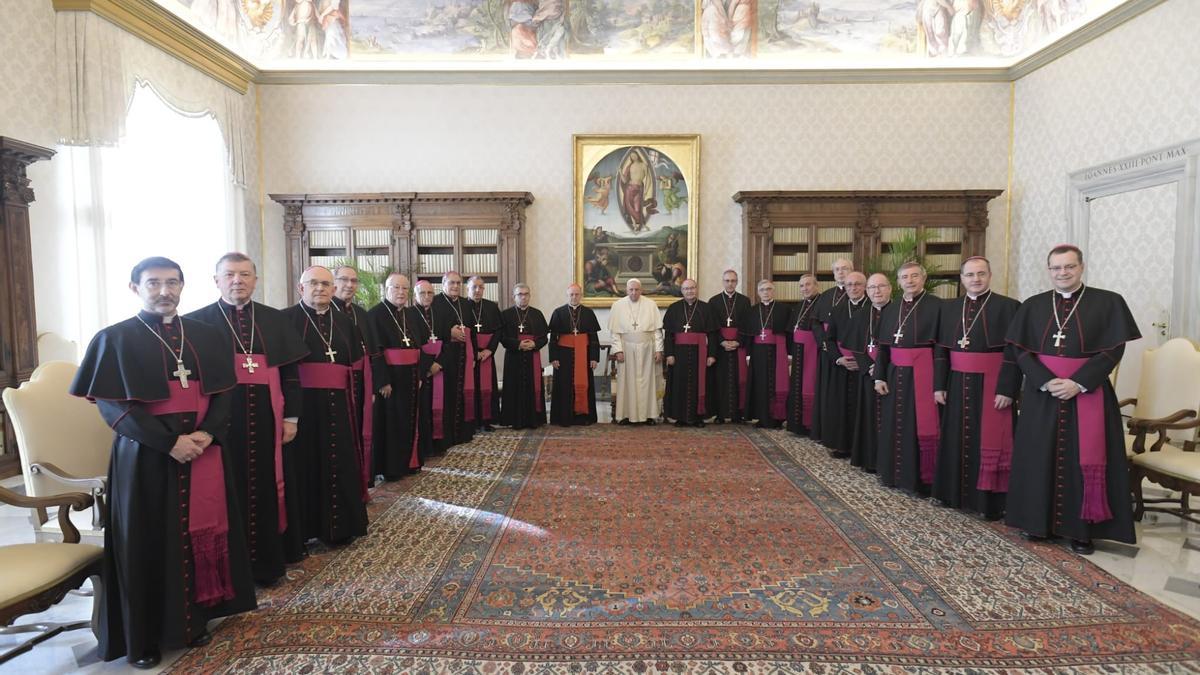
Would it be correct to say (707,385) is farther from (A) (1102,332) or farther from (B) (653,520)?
(A) (1102,332)

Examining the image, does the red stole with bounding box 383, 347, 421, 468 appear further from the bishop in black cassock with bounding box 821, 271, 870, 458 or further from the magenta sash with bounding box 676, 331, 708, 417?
the bishop in black cassock with bounding box 821, 271, 870, 458

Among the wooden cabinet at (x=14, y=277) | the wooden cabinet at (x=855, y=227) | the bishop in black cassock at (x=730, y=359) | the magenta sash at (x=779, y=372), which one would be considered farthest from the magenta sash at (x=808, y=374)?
the wooden cabinet at (x=14, y=277)

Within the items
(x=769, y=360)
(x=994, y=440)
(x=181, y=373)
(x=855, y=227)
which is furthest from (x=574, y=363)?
(x=181, y=373)

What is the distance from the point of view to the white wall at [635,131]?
993 cm

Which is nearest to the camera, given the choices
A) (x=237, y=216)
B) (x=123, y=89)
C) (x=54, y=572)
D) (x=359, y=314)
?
(x=54, y=572)

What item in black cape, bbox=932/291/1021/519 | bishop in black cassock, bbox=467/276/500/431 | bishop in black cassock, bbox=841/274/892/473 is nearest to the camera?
black cape, bbox=932/291/1021/519

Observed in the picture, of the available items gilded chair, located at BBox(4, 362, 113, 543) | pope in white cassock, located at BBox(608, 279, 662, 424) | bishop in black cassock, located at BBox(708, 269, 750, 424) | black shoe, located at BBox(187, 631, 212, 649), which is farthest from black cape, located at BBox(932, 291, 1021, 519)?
gilded chair, located at BBox(4, 362, 113, 543)

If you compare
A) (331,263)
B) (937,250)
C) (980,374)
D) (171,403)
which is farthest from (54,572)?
(937,250)

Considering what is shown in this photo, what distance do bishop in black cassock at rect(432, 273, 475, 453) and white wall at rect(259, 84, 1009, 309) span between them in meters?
3.04

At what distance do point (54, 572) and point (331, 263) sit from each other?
7.64 m

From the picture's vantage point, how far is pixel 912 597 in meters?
3.48

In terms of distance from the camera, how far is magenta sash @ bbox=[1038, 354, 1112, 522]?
4.05m

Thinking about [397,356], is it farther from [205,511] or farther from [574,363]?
[205,511]

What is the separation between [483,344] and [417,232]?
108 inches
